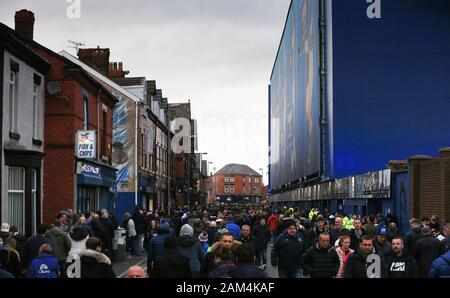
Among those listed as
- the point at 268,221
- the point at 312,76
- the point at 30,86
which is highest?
the point at 312,76

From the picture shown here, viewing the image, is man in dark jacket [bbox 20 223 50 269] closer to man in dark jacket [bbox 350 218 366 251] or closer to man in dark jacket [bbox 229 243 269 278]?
man in dark jacket [bbox 229 243 269 278]

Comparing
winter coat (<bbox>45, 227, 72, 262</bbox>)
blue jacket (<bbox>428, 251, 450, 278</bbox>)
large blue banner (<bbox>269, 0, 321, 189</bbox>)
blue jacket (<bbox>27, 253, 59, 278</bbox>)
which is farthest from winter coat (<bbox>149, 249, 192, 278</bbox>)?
large blue banner (<bbox>269, 0, 321, 189</bbox>)

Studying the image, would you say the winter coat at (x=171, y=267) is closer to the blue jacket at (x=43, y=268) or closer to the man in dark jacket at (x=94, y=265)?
the man in dark jacket at (x=94, y=265)

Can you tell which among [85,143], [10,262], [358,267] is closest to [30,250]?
[10,262]

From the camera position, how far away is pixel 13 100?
22125 millimetres

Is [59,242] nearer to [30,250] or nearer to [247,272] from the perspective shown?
[30,250]

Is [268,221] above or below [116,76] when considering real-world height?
below

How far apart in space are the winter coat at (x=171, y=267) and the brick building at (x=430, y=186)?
14289 mm

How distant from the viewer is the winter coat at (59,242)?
14211 mm

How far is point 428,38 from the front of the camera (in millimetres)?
44125

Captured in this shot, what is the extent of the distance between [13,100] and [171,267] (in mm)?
14502

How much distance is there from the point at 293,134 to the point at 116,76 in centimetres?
2400
